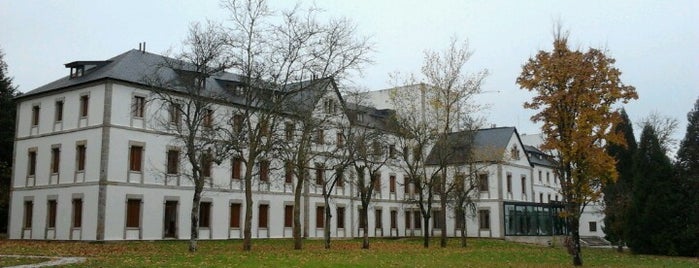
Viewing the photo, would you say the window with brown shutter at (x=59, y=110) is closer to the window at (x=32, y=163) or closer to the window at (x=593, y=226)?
the window at (x=32, y=163)

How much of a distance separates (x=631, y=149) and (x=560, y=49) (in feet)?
107

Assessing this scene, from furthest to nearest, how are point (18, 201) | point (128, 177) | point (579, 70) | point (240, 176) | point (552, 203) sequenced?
1. point (552, 203)
2. point (240, 176)
3. point (18, 201)
4. point (128, 177)
5. point (579, 70)

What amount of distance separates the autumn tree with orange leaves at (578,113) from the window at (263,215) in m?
27.8

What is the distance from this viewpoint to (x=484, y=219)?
201 feet

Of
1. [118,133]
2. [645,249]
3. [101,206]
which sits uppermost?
[118,133]

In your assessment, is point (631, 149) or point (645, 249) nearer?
point (645, 249)

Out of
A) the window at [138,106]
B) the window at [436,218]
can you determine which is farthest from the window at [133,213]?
the window at [436,218]

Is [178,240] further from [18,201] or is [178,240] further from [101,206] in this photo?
[18,201]

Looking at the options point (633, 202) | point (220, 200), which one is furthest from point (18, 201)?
point (633, 202)

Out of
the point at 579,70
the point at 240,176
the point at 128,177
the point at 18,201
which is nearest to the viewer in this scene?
the point at 579,70

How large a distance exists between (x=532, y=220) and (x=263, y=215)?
28763 millimetres

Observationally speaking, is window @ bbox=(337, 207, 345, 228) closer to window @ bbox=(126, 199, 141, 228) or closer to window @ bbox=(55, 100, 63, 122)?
window @ bbox=(126, 199, 141, 228)

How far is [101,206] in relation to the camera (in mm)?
37875

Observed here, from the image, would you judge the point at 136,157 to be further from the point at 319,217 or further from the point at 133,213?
the point at 319,217
